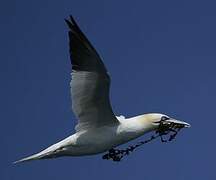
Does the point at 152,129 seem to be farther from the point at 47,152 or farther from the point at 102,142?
the point at 47,152

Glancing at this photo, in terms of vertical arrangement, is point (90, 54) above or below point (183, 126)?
above

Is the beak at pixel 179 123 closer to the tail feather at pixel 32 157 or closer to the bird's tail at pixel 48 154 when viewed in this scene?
the bird's tail at pixel 48 154

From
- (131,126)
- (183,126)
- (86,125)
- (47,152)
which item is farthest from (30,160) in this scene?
(183,126)

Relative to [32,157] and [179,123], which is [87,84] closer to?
[32,157]

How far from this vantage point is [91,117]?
14727 millimetres

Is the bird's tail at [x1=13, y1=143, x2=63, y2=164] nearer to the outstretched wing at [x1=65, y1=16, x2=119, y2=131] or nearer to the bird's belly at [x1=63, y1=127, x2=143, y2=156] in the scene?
the bird's belly at [x1=63, y1=127, x2=143, y2=156]

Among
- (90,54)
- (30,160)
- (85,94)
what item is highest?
(90,54)

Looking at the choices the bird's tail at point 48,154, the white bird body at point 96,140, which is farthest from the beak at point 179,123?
the bird's tail at point 48,154

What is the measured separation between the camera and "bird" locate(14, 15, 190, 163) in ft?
46.3

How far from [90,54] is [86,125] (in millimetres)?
1701

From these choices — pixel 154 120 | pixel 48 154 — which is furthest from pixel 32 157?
pixel 154 120

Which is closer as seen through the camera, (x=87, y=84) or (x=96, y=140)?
(x=87, y=84)

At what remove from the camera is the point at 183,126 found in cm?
1495

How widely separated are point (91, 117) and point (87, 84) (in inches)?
34.0
